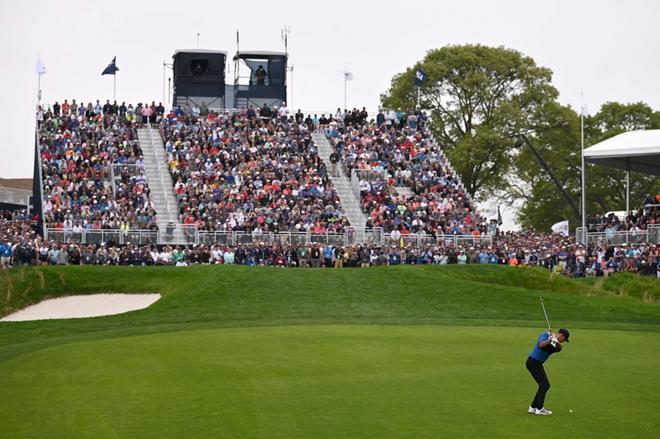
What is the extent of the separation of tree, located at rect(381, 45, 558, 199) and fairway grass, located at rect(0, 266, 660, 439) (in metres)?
38.7

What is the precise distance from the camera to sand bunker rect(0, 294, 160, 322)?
136ft

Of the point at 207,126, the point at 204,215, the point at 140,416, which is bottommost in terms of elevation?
the point at 140,416

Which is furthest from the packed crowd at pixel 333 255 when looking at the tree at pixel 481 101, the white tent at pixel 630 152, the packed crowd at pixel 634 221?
the tree at pixel 481 101

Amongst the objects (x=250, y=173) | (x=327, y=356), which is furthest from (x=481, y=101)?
(x=327, y=356)

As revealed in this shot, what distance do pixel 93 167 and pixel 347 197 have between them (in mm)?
14888

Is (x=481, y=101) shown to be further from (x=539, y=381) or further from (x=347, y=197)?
(x=539, y=381)

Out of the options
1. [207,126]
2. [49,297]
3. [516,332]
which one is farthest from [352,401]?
[207,126]

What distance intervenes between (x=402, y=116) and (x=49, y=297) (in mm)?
34582

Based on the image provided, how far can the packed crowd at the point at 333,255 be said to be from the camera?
49281 millimetres

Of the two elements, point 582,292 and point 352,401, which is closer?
point 352,401

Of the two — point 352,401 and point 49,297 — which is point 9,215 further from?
point 352,401

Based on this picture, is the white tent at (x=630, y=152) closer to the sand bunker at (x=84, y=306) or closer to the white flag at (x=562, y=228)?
the white flag at (x=562, y=228)

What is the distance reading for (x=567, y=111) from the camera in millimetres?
87688

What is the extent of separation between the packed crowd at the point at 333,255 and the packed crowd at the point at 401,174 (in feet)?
10.4
